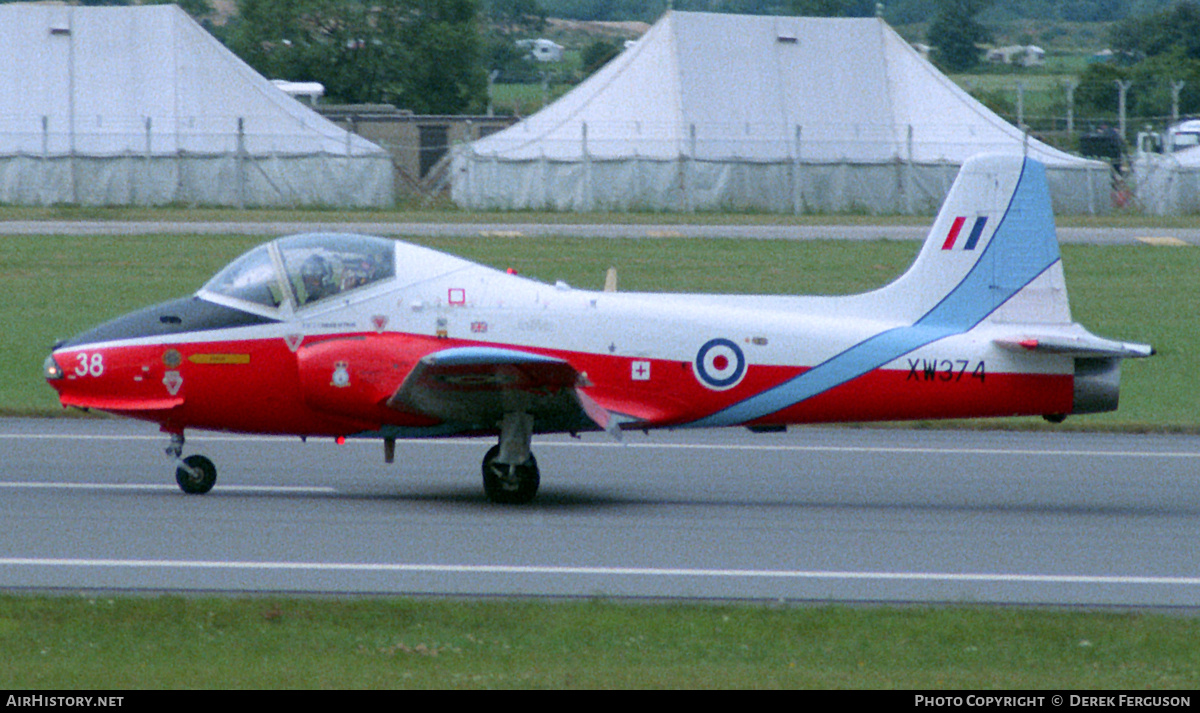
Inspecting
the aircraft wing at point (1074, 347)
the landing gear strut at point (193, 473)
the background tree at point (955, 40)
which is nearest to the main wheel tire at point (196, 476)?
the landing gear strut at point (193, 473)

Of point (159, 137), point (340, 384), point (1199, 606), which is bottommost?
point (1199, 606)

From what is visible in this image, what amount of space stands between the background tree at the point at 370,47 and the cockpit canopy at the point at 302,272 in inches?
2418

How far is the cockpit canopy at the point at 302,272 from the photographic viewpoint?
40.6 feet

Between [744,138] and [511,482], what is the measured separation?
105 ft

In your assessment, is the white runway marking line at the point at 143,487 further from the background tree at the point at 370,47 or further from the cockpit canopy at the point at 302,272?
the background tree at the point at 370,47

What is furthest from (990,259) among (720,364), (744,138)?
(744,138)

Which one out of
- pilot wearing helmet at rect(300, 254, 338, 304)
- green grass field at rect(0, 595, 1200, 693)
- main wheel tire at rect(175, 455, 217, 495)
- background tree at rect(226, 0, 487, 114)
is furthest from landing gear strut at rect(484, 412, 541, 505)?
background tree at rect(226, 0, 487, 114)

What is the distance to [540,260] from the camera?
29375 mm

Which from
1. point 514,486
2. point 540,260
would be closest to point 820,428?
point 514,486

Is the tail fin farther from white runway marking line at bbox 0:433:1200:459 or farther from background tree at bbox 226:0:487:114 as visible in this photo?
background tree at bbox 226:0:487:114

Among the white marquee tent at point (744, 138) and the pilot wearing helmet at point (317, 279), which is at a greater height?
the white marquee tent at point (744, 138)

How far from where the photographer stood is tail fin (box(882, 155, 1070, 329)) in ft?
42.0

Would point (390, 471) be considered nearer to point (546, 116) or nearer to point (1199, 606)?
point (1199, 606)

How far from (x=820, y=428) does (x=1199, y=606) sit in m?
7.62
